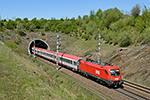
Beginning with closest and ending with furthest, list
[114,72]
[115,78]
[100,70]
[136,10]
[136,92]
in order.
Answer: [136,92] < [115,78] < [114,72] < [100,70] < [136,10]

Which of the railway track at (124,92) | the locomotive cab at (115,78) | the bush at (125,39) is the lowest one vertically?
the railway track at (124,92)

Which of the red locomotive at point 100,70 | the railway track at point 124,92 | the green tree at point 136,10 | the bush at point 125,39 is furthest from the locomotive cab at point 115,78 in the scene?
the green tree at point 136,10

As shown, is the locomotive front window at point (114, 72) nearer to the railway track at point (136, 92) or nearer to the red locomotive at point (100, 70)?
the red locomotive at point (100, 70)

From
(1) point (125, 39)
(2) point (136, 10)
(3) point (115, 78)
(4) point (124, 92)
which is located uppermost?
(2) point (136, 10)

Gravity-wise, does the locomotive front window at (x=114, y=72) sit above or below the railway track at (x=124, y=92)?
above

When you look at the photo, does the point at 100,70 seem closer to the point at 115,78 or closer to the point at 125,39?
the point at 115,78

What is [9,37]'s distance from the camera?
49969 mm

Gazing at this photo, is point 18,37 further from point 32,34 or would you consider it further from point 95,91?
point 95,91

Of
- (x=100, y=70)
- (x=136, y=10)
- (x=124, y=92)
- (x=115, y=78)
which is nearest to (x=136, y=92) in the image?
(x=124, y=92)

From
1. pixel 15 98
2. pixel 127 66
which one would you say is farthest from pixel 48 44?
pixel 15 98

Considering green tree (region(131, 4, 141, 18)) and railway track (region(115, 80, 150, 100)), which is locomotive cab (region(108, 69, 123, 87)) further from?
green tree (region(131, 4, 141, 18))

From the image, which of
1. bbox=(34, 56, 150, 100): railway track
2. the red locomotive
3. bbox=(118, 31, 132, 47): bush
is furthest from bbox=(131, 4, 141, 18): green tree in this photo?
bbox=(34, 56, 150, 100): railway track

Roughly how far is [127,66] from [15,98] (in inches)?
800

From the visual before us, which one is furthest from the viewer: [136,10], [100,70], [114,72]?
[136,10]
